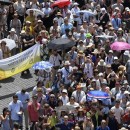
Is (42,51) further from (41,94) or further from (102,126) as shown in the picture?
(102,126)

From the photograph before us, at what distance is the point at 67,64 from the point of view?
2791 cm

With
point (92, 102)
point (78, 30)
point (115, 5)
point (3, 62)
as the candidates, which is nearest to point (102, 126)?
point (92, 102)

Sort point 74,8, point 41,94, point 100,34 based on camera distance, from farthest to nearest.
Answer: point 74,8 < point 100,34 < point 41,94

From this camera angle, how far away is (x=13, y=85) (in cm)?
2961

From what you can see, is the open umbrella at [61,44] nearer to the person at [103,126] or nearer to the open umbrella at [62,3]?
the open umbrella at [62,3]

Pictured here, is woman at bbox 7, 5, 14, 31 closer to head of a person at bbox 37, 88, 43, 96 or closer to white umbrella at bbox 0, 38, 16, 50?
white umbrella at bbox 0, 38, 16, 50

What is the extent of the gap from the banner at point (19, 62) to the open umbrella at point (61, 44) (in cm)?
101

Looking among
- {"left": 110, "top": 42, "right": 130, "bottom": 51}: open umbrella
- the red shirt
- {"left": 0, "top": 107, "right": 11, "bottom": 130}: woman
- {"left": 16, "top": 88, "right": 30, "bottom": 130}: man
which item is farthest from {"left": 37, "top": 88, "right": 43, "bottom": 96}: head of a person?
{"left": 110, "top": 42, "right": 130, "bottom": 51}: open umbrella

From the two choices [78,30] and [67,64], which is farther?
[78,30]

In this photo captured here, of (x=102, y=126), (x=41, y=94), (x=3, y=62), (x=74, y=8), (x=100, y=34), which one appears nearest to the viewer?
(x=102, y=126)

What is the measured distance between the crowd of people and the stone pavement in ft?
1.21

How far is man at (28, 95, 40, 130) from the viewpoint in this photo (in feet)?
84.6

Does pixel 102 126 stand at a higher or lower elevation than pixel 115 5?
lower

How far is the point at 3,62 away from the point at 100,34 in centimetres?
445
